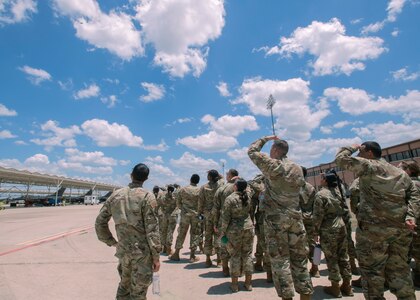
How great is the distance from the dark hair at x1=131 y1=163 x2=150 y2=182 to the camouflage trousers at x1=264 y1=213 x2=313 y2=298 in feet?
6.02

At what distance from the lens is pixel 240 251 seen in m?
5.18

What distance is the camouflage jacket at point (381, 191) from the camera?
343 centimetres

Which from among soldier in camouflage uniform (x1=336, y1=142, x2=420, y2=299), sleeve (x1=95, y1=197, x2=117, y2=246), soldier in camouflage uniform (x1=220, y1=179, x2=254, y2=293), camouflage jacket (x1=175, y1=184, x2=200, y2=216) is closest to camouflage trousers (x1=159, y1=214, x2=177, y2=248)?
camouflage jacket (x1=175, y1=184, x2=200, y2=216)

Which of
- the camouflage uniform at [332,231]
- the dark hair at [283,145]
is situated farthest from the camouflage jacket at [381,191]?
the camouflage uniform at [332,231]

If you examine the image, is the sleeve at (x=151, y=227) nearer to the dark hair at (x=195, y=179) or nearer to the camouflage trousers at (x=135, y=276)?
the camouflage trousers at (x=135, y=276)

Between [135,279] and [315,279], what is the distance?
3.85m

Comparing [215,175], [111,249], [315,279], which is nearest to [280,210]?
[315,279]

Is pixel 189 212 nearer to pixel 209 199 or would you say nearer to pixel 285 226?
pixel 209 199

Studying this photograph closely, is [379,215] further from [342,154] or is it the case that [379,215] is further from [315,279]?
[315,279]

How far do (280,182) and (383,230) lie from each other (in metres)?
1.33

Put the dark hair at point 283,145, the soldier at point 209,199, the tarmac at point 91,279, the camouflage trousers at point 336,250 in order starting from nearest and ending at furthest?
the dark hair at point 283,145
the camouflage trousers at point 336,250
the tarmac at point 91,279
the soldier at point 209,199

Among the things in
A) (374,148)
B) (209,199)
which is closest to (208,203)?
(209,199)

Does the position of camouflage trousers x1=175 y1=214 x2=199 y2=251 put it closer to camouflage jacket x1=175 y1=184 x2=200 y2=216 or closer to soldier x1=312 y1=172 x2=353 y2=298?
camouflage jacket x1=175 y1=184 x2=200 y2=216

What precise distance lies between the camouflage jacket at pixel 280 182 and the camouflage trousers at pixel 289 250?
0.38ft
